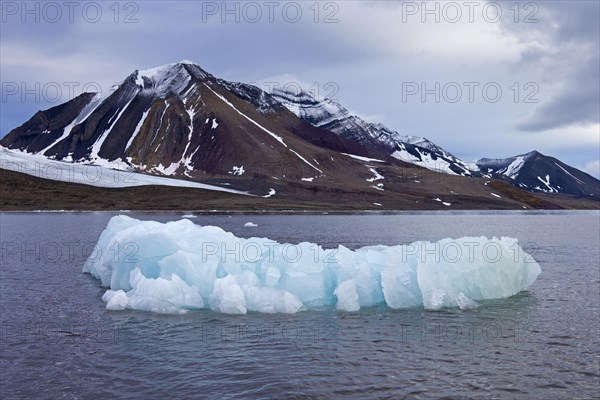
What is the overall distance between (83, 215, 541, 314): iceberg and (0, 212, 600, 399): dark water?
2.26 ft

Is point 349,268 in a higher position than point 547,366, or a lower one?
higher

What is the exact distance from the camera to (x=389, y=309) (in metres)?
21.0

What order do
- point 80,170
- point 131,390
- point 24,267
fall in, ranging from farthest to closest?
point 80,170
point 24,267
point 131,390

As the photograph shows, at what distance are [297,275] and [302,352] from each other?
229 inches

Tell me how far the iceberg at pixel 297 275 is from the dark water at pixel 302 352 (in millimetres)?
688

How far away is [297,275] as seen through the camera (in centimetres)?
2116

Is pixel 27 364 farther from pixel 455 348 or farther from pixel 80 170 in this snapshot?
pixel 80 170

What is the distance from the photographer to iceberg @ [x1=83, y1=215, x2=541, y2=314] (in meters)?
20.4

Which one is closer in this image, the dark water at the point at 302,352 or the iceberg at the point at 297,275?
the dark water at the point at 302,352

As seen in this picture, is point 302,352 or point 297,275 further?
point 297,275

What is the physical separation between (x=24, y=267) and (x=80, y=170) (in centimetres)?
14872

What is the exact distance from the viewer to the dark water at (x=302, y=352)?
12.8m

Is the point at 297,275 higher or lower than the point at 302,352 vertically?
higher

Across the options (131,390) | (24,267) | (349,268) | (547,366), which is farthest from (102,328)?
(24,267)
